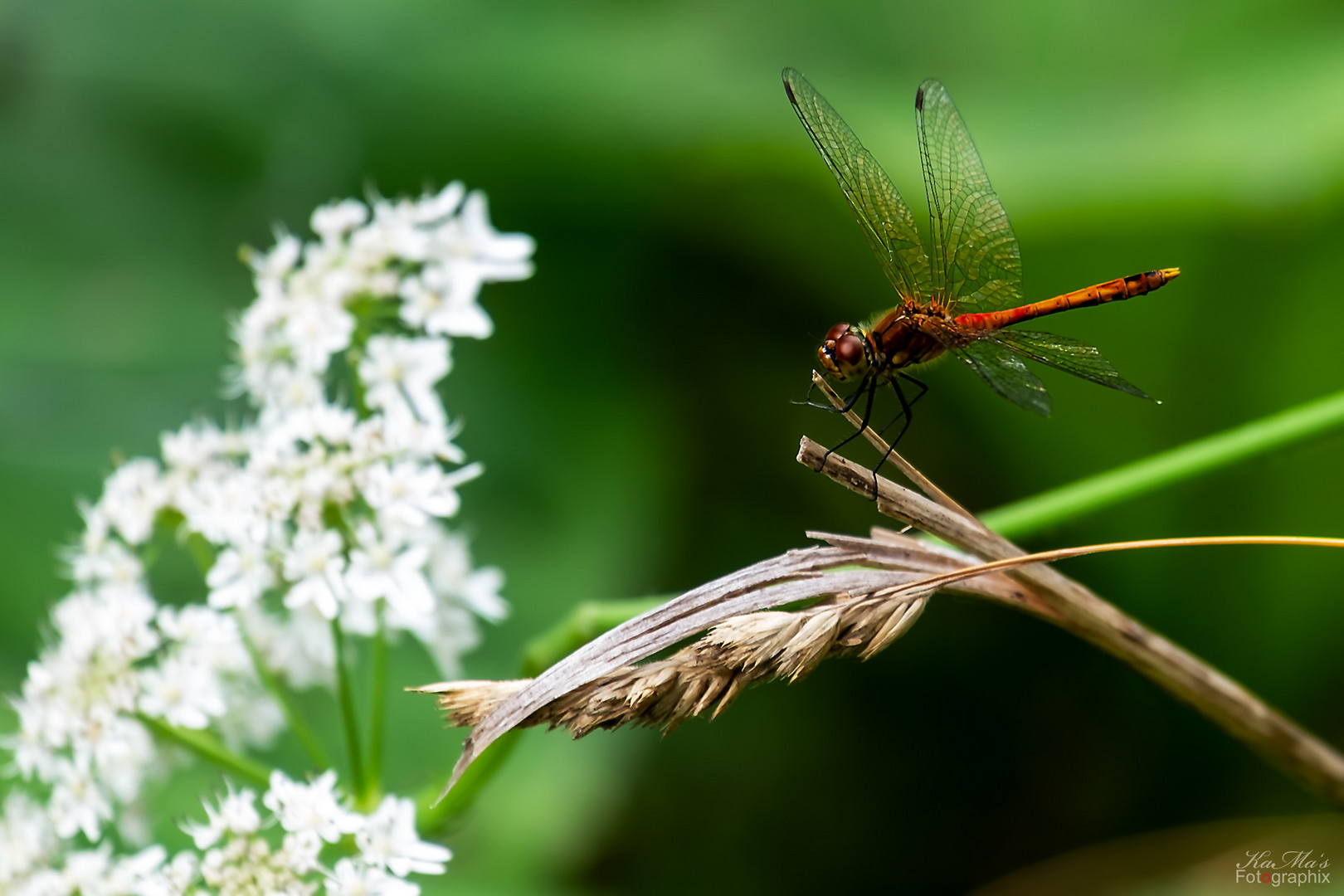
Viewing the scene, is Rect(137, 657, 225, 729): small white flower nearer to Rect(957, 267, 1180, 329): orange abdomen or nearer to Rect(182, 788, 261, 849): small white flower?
Rect(182, 788, 261, 849): small white flower

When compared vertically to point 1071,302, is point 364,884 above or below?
below

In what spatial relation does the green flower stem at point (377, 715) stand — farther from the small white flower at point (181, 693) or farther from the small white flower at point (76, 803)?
the small white flower at point (76, 803)

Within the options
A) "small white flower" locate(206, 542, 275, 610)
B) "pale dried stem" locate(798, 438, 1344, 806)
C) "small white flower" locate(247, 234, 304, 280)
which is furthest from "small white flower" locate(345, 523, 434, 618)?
"pale dried stem" locate(798, 438, 1344, 806)

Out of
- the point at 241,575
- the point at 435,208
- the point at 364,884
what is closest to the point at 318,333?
the point at 435,208

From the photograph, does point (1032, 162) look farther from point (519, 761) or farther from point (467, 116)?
point (519, 761)

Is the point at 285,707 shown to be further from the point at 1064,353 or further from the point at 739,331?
the point at 739,331

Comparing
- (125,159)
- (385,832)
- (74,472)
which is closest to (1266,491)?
(385,832)
